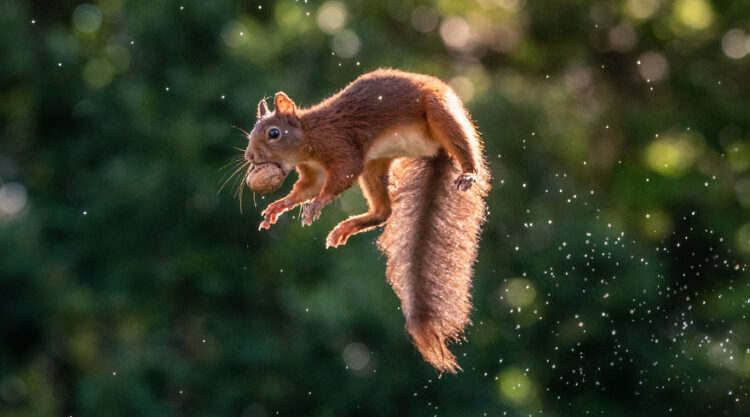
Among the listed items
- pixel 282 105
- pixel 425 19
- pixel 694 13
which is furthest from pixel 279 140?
pixel 694 13

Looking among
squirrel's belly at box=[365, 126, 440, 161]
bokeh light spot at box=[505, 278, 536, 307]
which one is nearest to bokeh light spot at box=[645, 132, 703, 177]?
bokeh light spot at box=[505, 278, 536, 307]

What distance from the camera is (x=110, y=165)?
11961mm

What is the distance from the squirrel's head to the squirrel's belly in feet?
0.51

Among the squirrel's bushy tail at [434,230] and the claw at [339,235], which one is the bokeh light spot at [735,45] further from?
the claw at [339,235]

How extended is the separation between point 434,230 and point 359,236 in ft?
27.4

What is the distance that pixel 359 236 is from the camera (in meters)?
10.9

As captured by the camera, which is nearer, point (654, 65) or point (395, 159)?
point (395, 159)

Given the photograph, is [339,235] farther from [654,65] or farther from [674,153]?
[654,65]

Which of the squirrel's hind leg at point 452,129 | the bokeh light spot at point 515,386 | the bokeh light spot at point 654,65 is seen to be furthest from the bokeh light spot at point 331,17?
the squirrel's hind leg at point 452,129

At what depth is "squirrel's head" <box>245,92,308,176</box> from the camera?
221cm

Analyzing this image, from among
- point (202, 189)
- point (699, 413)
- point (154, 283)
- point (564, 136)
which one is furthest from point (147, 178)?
point (699, 413)

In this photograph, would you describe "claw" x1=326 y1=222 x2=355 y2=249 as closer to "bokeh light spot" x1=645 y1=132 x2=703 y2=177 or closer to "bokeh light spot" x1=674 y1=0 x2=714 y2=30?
"bokeh light spot" x1=645 y1=132 x2=703 y2=177

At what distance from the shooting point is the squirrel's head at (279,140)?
221 centimetres

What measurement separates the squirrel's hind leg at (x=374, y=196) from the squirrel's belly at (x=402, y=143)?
161 mm
